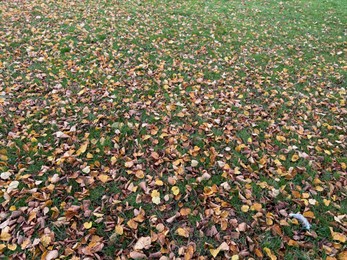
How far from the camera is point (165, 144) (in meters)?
3.61

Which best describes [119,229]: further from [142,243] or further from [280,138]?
[280,138]

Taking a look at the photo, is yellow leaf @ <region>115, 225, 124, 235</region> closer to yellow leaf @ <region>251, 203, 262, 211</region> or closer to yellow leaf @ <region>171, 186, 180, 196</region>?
yellow leaf @ <region>171, 186, 180, 196</region>

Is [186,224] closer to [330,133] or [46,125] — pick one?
[46,125]

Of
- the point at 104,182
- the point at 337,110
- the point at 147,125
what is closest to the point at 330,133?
the point at 337,110

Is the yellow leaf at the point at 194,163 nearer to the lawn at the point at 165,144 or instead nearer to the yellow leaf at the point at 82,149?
the lawn at the point at 165,144

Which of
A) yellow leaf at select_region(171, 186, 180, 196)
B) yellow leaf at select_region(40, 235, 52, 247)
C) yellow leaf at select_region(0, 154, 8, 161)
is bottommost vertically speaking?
yellow leaf at select_region(0, 154, 8, 161)

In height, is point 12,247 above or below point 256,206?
below

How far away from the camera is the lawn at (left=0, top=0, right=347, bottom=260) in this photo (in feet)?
8.49

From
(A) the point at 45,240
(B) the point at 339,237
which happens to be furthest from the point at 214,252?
(A) the point at 45,240

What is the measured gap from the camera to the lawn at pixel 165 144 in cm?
259

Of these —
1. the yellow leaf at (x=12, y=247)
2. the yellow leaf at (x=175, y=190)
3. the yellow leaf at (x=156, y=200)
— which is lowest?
the yellow leaf at (x=12, y=247)

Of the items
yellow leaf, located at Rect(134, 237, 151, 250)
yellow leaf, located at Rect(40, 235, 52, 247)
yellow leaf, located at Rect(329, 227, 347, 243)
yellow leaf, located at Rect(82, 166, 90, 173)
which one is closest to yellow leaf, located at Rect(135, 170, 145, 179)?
yellow leaf, located at Rect(82, 166, 90, 173)

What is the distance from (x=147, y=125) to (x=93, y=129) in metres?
0.71

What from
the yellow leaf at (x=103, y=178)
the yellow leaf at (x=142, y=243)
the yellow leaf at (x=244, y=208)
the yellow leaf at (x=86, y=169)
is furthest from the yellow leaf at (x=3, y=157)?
the yellow leaf at (x=244, y=208)
